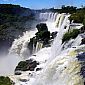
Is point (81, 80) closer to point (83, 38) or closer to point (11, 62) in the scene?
point (83, 38)

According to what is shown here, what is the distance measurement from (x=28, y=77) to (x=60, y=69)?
5.34 meters

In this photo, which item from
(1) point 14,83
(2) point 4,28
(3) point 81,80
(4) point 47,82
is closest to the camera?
(3) point 81,80

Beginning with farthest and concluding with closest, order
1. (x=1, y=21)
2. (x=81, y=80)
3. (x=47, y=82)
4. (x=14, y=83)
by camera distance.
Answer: (x=1, y=21)
(x=14, y=83)
(x=47, y=82)
(x=81, y=80)

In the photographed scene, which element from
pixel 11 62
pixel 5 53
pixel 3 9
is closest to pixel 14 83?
pixel 11 62

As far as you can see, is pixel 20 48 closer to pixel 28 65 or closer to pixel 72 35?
pixel 28 65

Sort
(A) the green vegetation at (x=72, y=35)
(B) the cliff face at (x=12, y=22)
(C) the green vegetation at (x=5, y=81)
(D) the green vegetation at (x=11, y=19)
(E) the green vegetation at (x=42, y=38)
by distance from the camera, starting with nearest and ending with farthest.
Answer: (C) the green vegetation at (x=5, y=81) → (A) the green vegetation at (x=72, y=35) → (E) the green vegetation at (x=42, y=38) → (B) the cliff face at (x=12, y=22) → (D) the green vegetation at (x=11, y=19)

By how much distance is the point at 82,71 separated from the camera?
63.0 feet

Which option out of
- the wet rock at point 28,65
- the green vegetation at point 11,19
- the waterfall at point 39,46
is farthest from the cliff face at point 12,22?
the wet rock at point 28,65

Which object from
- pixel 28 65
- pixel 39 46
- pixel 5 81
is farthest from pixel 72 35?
pixel 39 46

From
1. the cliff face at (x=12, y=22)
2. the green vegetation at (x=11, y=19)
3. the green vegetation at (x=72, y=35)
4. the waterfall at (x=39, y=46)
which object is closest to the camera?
the green vegetation at (x=72, y=35)

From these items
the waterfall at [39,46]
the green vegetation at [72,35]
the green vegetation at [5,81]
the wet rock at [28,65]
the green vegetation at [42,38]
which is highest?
the green vegetation at [72,35]

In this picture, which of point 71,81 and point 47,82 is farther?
point 47,82

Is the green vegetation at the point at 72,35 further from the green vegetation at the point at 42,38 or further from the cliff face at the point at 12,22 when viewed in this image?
the cliff face at the point at 12,22

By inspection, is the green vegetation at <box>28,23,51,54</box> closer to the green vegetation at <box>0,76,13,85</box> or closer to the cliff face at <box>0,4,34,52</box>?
the cliff face at <box>0,4,34,52</box>
